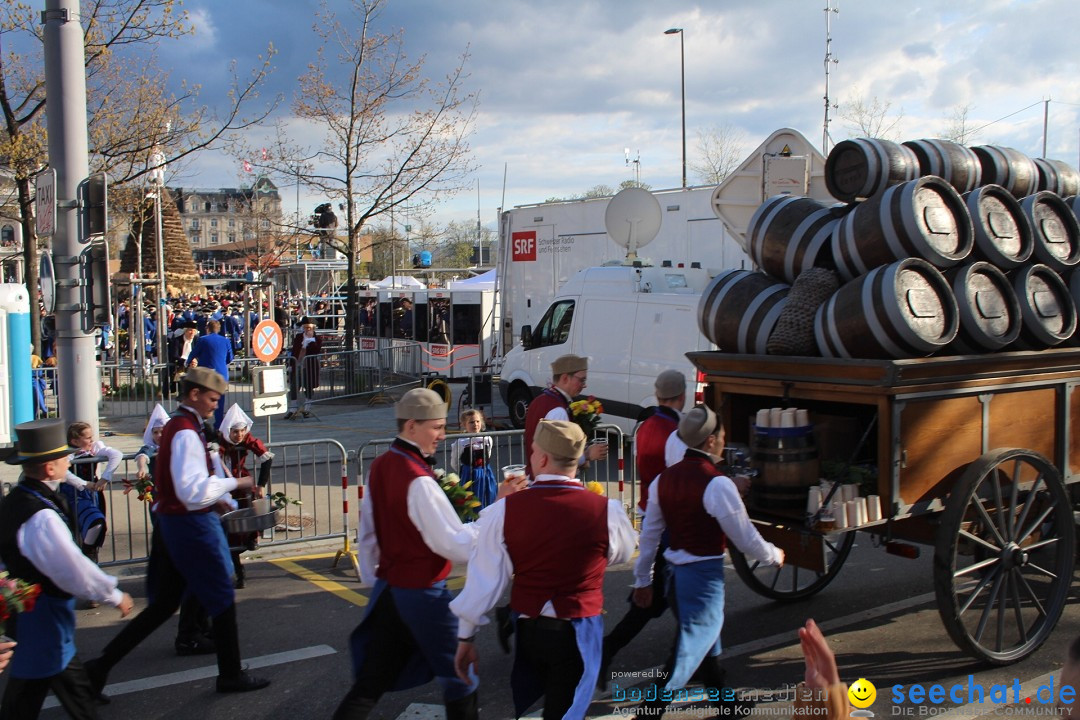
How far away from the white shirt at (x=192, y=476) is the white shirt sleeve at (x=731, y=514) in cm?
256

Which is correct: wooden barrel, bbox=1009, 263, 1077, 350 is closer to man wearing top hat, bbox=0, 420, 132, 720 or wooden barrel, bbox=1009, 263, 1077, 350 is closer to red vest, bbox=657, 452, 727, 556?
red vest, bbox=657, 452, 727, 556

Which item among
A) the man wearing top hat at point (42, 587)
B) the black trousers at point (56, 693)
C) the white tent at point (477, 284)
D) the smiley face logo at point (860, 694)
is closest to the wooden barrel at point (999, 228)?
the smiley face logo at point (860, 694)

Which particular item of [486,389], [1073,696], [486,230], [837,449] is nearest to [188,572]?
[837,449]

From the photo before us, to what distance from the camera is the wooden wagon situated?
4953 mm

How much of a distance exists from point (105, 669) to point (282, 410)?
4.69 m

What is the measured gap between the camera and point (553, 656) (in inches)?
139

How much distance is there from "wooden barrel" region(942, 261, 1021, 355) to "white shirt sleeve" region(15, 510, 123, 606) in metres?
4.65

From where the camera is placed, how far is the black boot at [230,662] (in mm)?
5027

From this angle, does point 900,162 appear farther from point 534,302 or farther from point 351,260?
point 351,260

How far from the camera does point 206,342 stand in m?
12.8

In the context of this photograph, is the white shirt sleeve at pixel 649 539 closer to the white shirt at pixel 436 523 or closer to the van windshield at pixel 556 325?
the white shirt at pixel 436 523

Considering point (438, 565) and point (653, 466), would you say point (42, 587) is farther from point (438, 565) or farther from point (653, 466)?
point (653, 466)

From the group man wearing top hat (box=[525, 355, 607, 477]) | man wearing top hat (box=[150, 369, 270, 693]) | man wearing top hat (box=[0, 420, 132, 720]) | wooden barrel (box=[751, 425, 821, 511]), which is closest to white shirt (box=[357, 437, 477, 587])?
man wearing top hat (box=[0, 420, 132, 720])

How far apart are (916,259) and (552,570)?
2.89 m
